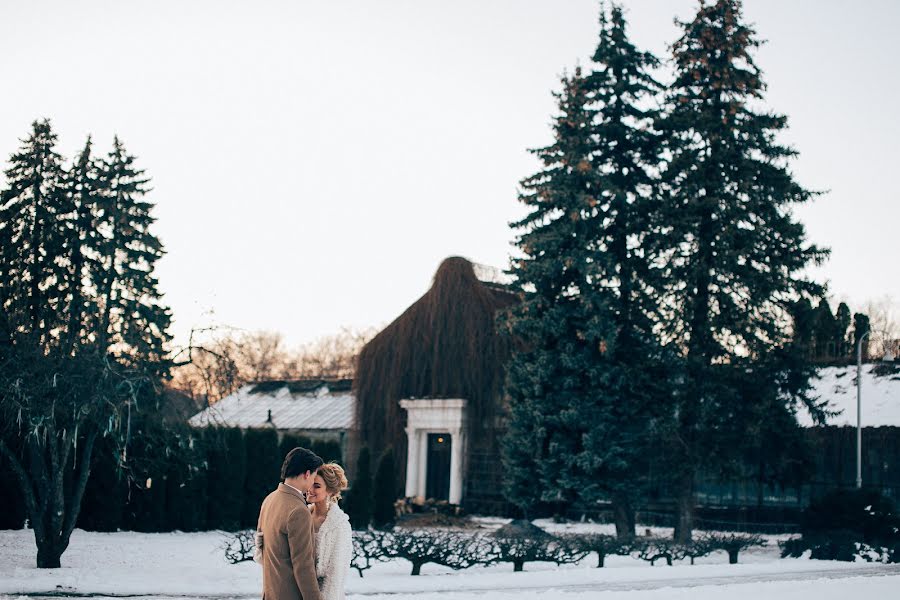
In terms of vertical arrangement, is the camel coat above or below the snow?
below

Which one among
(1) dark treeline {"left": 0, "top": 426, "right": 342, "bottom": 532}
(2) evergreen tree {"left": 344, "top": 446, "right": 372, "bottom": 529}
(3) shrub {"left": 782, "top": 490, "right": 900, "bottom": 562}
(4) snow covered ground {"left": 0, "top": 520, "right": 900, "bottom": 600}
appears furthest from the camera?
(2) evergreen tree {"left": 344, "top": 446, "right": 372, "bottom": 529}

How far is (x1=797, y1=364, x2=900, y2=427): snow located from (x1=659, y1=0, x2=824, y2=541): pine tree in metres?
5.18

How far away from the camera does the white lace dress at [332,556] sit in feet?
20.5

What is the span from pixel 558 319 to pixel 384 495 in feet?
25.3

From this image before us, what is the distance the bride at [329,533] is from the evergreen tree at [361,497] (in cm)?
2260

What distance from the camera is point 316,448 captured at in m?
31.0

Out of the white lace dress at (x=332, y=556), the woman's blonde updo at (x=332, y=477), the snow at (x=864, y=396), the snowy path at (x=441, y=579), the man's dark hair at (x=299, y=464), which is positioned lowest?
the snowy path at (x=441, y=579)

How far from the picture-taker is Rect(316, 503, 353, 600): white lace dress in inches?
246

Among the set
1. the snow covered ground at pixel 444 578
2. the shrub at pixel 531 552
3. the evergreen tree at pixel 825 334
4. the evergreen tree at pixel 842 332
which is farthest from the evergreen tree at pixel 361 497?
the evergreen tree at pixel 842 332

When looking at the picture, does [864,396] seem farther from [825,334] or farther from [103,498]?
[103,498]

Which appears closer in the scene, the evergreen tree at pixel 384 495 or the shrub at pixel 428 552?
the shrub at pixel 428 552

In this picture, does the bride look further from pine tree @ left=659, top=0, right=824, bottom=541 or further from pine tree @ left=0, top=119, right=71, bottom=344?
pine tree @ left=0, top=119, right=71, bottom=344

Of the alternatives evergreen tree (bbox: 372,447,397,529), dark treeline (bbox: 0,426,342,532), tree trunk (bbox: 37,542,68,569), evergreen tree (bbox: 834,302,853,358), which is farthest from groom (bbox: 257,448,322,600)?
evergreen tree (bbox: 834,302,853,358)

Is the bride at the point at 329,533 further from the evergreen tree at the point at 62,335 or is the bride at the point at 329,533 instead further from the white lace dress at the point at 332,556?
the evergreen tree at the point at 62,335
